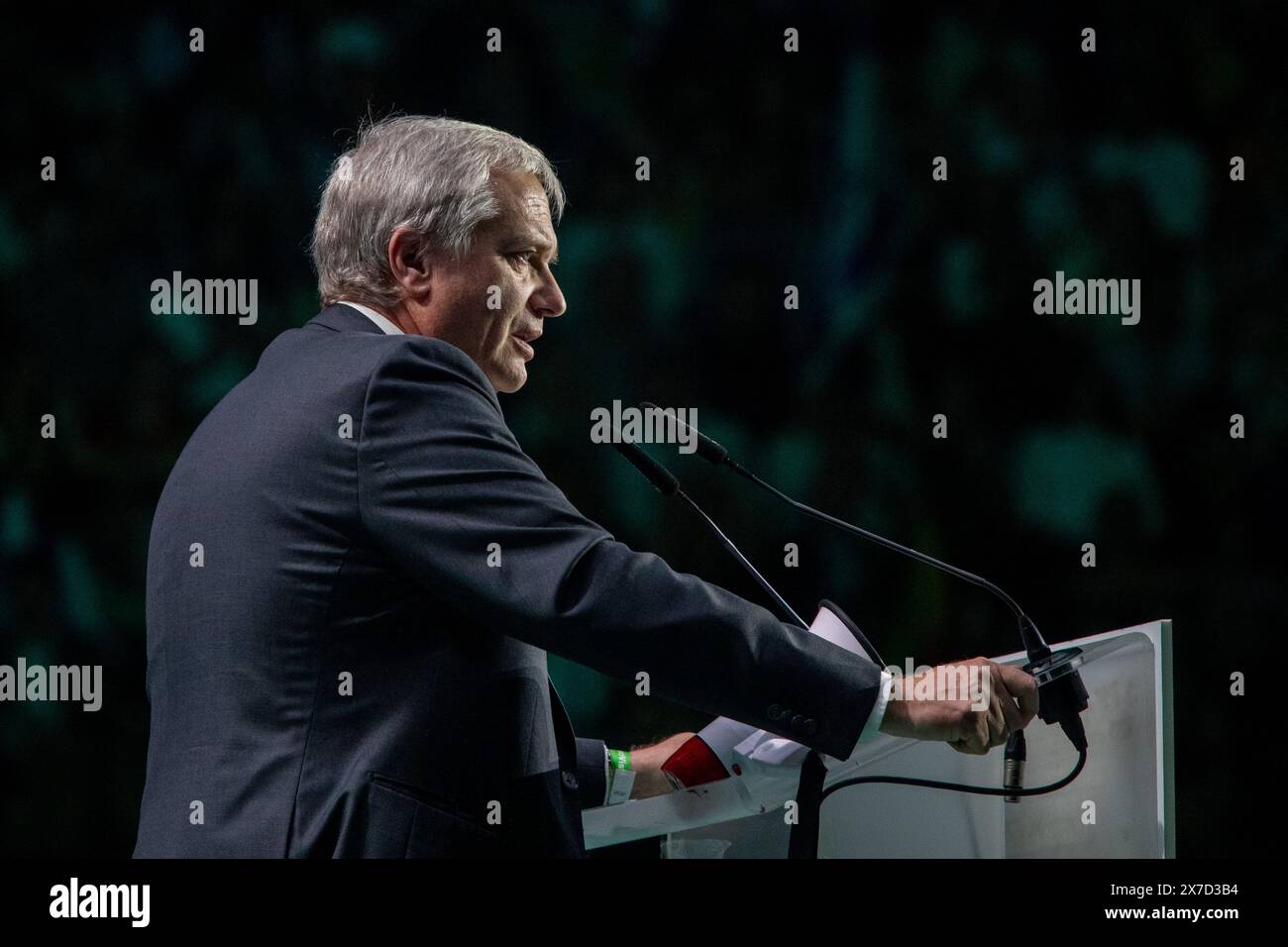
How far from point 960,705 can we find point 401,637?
1.62 feet

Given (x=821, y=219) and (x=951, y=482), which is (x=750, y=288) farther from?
(x=951, y=482)

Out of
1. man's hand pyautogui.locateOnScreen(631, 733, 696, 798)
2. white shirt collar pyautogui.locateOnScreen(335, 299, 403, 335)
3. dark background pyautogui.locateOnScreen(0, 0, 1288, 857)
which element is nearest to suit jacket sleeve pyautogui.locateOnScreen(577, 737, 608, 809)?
man's hand pyautogui.locateOnScreen(631, 733, 696, 798)

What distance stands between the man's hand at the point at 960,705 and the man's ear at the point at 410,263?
61 centimetres

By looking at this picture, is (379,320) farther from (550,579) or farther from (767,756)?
(767,756)

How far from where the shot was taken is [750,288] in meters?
2.30

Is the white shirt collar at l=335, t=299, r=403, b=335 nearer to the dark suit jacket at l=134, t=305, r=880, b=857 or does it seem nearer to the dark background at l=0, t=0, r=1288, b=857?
the dark suit jacket at l=134, t=305, r=880, b=857

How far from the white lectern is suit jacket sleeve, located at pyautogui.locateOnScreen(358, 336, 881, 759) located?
0.21 m

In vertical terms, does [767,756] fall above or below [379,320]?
below

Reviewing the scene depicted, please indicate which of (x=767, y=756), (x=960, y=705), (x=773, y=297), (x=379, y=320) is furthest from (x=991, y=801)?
(x=773, y=297)

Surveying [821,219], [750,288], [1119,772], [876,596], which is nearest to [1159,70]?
[821,219]

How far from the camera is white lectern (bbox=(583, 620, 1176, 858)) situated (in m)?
1.39

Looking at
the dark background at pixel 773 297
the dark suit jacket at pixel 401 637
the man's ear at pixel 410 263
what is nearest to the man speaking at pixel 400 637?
the dark suit jacket at pixel 401 637

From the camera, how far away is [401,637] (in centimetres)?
114

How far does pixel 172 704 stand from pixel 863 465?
4.45 ft
